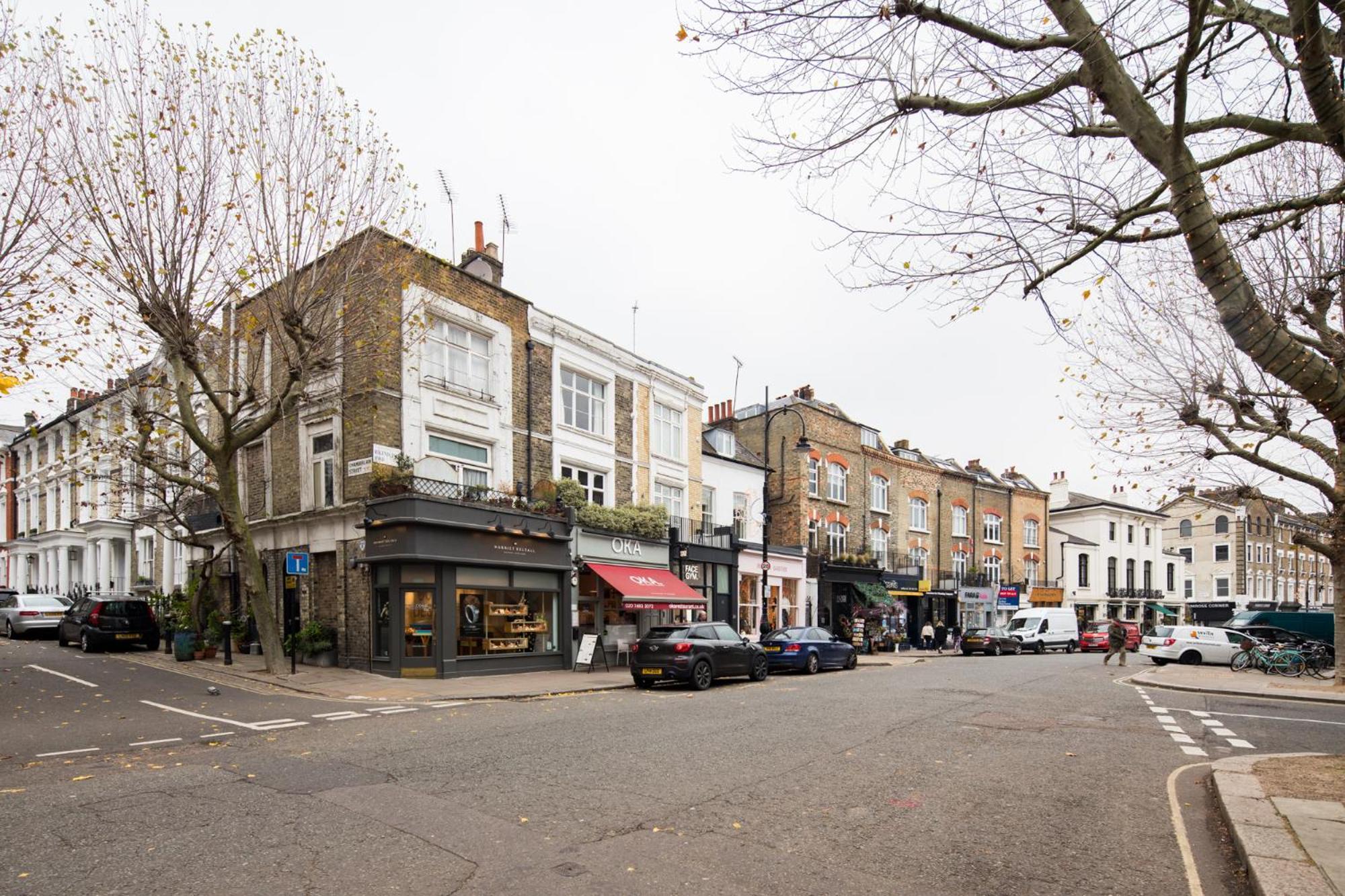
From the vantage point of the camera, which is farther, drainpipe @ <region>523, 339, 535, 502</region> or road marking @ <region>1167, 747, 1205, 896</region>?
drainpipe @ <region>523, 339, 535, 502</region>

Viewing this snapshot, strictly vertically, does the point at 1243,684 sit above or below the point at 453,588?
below

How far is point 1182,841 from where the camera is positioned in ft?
21.5

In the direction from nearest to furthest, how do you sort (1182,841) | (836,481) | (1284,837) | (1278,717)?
1. (1284,837)
2. (1182,841)
3. (1278,717)
4. (836,481)

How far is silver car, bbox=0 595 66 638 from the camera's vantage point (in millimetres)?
29438

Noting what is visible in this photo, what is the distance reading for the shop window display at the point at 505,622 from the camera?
20219mm

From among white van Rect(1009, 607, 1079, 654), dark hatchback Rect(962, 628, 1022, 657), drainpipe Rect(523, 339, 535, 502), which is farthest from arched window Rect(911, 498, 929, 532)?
drainpipe Rect(523, 339, 535, 502)

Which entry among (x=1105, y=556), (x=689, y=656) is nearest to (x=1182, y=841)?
(x=689, y=656)

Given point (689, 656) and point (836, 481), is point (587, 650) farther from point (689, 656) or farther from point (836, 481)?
point (836, 481)

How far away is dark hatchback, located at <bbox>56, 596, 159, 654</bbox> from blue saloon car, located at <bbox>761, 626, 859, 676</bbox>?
18826 millimetres

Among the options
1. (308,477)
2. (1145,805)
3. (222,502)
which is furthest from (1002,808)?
(308,477)

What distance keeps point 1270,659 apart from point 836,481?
19.1 m

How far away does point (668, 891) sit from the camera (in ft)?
16.8

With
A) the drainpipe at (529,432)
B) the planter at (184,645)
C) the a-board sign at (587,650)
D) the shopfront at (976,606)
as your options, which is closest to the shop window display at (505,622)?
the a-board sign at (587,650)

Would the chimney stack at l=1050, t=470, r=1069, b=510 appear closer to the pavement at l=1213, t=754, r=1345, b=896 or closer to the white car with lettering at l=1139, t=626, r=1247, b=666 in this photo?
the white car with lettering at l=1139, t=626, r=1247, b=666
